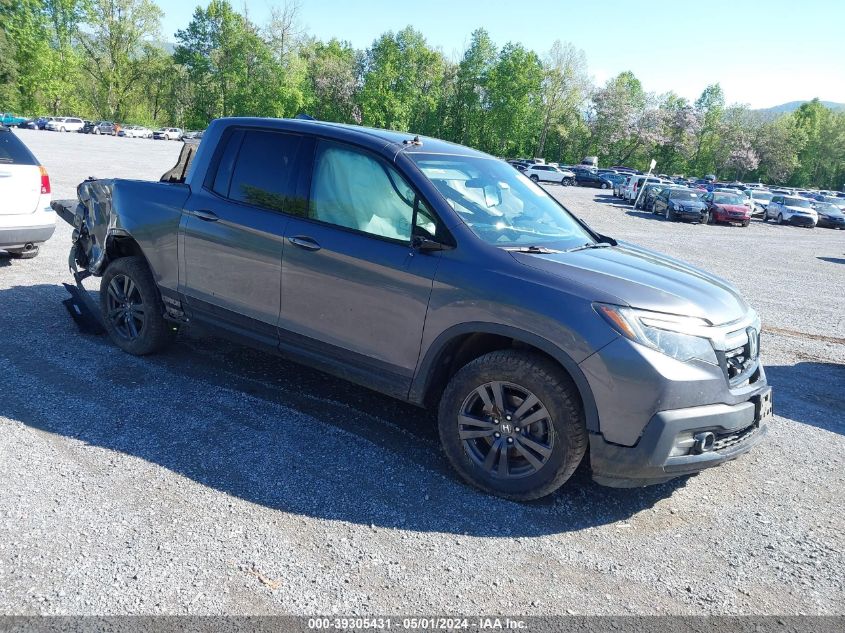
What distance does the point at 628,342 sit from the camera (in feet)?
10.2

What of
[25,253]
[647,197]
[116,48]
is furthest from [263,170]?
[116,48]

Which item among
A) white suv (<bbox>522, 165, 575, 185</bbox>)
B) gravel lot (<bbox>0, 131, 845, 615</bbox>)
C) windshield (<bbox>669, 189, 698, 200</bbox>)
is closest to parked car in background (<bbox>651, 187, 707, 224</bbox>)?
windshield (<bbox>669, 189, 698, 200</bbox>)

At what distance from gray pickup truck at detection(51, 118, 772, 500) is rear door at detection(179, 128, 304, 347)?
0.01 m

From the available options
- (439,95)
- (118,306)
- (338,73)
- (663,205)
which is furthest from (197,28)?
(118,306)

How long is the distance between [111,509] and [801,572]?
11.2ft

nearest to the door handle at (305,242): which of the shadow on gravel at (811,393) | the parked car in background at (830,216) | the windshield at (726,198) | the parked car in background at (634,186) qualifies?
the shadow on gravel at (811,393)

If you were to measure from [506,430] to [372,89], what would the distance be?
79.3 meters

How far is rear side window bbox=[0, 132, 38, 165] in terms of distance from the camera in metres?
6.98

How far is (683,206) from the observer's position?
1096 inches

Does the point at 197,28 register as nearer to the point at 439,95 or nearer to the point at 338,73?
the point at 338,73

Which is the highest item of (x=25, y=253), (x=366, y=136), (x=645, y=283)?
(x=366, y=136)

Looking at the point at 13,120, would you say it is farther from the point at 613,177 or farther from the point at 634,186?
the point at 634,186

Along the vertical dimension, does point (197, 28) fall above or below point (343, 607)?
above

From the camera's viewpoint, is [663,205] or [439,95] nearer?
[663,205]
